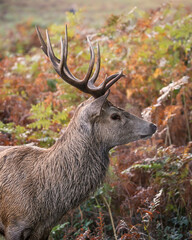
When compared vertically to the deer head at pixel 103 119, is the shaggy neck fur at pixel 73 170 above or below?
below

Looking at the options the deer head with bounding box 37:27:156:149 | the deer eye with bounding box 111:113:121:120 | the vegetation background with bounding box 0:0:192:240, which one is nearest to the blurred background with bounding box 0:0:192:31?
the vegetation background with bounding box 0:0:192:240

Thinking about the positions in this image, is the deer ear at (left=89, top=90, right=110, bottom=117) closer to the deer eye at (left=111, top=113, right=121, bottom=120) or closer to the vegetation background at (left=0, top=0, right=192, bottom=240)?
the deer eye at (left=111, top=113, right=121, bottom=120)

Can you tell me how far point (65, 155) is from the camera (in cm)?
394

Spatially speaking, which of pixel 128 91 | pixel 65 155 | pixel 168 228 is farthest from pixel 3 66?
pixel 168 228

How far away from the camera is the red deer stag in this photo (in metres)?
3.79

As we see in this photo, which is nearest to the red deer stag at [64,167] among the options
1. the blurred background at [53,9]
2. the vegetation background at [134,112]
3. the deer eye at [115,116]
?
the deer eye at [115,116]

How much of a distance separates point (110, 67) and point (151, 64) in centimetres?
80

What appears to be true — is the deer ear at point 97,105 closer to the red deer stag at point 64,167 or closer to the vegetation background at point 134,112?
the red deer stag at point 64,167

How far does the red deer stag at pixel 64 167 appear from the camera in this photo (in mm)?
3785

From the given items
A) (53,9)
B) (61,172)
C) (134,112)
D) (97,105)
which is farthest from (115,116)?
(53,9)

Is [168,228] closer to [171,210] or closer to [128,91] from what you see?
[171,210]

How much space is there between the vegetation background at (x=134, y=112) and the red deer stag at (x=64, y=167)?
0.44 metres

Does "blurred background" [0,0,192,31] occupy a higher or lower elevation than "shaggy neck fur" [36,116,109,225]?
higher

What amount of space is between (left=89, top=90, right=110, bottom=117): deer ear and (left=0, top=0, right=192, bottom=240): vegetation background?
0.99 meters
